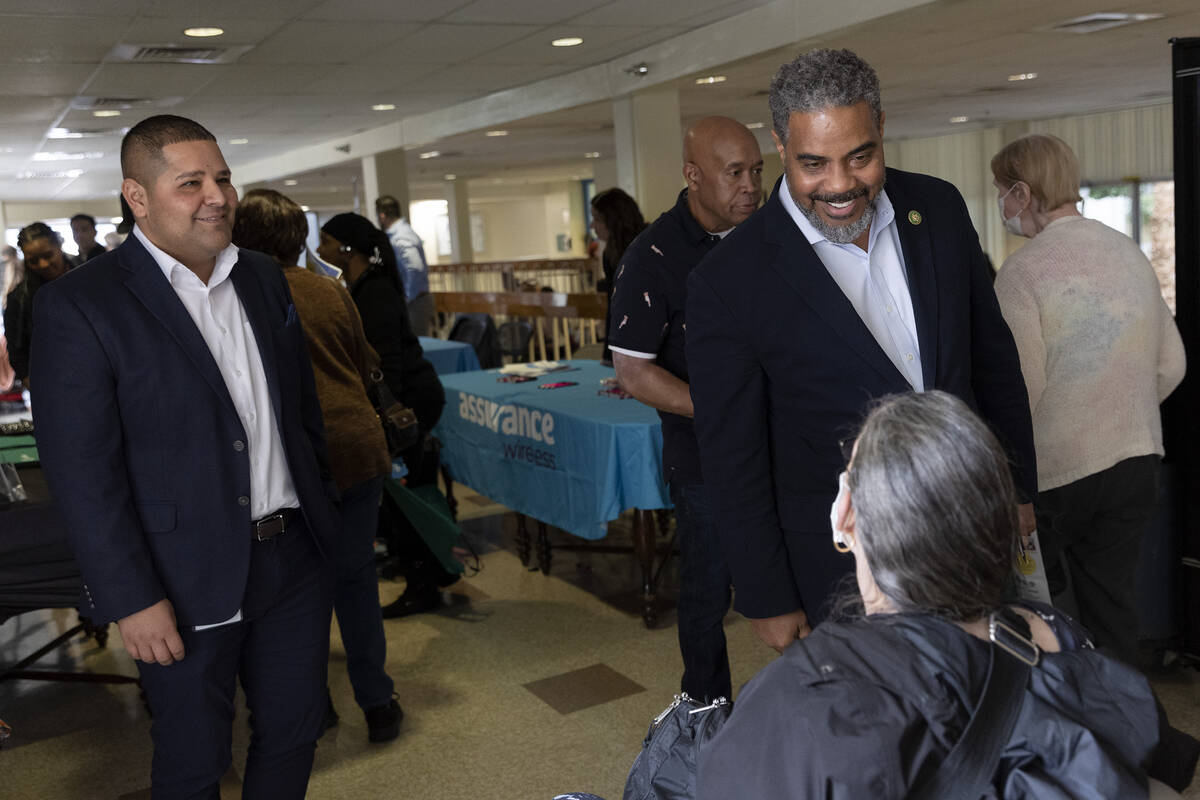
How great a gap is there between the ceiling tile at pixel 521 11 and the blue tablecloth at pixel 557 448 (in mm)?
2115

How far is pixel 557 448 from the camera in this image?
14.0 feet

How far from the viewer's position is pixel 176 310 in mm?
2006

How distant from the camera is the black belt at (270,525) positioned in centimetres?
213

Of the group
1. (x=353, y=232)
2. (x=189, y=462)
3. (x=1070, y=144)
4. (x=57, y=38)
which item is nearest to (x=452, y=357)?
(x=57, y=38)

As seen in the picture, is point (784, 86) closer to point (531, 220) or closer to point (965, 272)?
point (965, 272)

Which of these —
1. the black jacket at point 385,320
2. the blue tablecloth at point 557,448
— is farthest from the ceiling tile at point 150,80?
the black jacket at point 385,320

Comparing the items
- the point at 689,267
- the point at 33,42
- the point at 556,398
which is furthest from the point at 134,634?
the point at 33,42

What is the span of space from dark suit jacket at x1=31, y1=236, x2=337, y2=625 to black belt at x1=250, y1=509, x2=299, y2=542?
5 cm

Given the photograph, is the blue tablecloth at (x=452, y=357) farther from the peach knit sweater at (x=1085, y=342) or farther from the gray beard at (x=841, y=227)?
the gray beard at (x=841, y=227)

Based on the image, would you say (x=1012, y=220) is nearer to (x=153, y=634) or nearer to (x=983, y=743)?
(x=983, y=743)

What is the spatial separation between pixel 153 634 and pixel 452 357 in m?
4.83

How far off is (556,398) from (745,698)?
341 centimetres

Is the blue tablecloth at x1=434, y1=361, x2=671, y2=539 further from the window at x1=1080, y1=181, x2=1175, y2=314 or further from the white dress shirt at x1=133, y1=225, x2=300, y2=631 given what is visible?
the window at x1=1080, y1=181, x2=1175, y2=314

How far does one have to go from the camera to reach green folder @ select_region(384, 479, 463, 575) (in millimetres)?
4121
